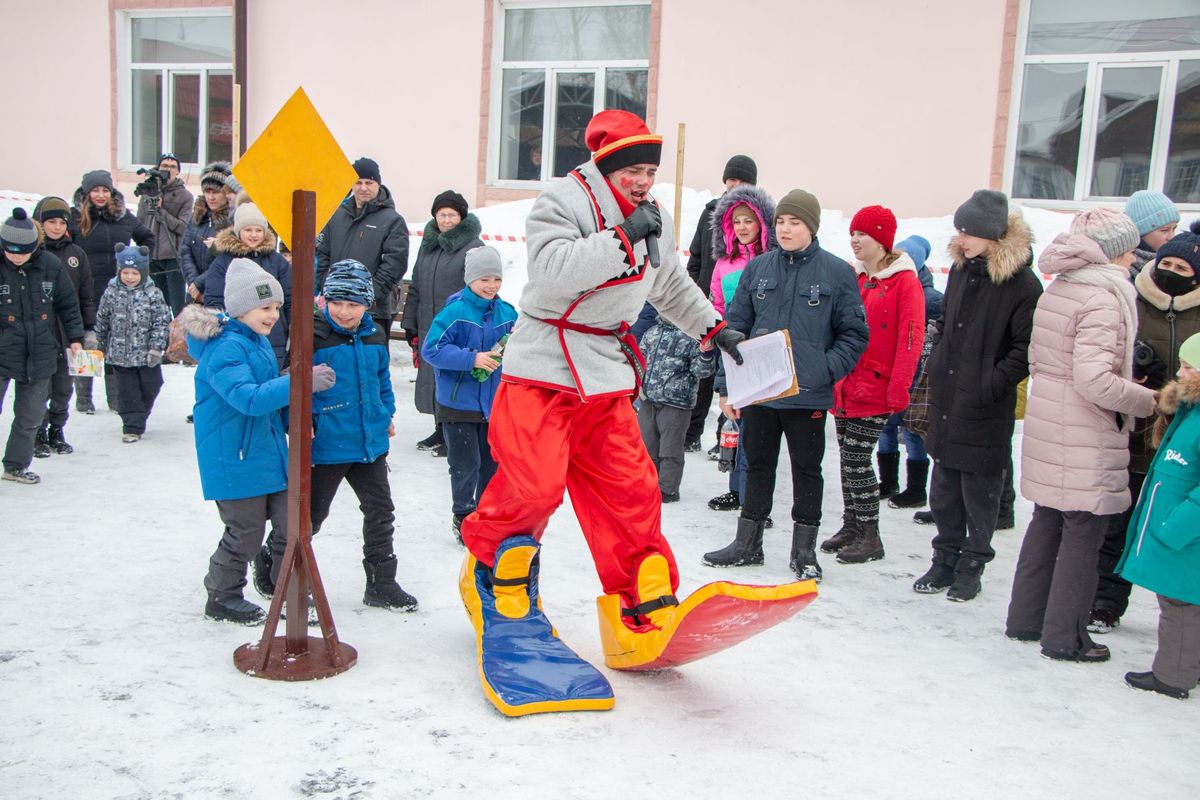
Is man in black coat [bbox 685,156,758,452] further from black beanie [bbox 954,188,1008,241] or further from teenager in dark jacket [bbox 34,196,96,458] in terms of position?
teenager in dark jacket [bbox 34,196,96,458]

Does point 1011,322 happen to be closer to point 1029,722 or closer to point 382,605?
point 1029,722

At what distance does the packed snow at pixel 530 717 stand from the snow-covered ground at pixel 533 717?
0.01 meters

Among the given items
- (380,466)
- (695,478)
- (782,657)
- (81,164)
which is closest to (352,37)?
(81,164)

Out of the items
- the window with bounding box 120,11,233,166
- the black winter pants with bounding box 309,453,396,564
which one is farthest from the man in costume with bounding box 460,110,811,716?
the window with bounding box 120,11,233,166

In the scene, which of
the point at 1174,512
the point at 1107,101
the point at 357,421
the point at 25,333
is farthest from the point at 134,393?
the point at 1107,101

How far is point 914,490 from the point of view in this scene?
22.9 ft

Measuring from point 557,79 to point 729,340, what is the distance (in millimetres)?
9317

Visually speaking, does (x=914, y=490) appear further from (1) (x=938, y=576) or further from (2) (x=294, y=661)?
(2) (x=294, y=661)

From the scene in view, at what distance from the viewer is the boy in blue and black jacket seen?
4391 millimetres

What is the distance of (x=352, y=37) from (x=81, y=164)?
4583mm

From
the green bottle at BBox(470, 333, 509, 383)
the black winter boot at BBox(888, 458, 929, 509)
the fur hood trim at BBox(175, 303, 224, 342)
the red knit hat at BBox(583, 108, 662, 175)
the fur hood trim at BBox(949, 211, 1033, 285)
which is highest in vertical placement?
the red knit hat at BBox(583, 108, 662, 175)

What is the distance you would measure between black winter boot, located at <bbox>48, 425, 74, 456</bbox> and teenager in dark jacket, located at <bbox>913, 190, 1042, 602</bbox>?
18.2ft

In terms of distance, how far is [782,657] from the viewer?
4.25 m

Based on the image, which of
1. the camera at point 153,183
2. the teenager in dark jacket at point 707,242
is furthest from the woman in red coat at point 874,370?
the camera at point 153,183
